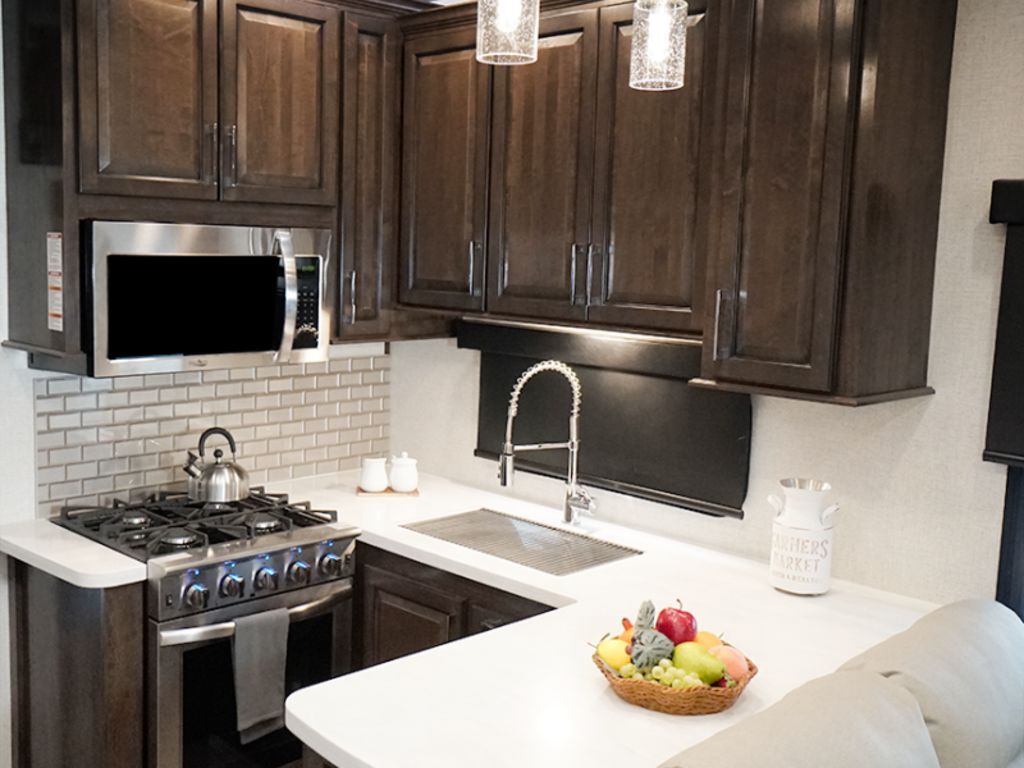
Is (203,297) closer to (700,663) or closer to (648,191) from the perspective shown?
(648,191)

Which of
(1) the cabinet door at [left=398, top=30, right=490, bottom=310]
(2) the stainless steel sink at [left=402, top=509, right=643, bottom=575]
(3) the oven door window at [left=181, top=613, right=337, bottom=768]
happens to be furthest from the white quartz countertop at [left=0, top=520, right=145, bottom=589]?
(1) the cabinet door at [left=398, top=30, right=490, bottom=310]

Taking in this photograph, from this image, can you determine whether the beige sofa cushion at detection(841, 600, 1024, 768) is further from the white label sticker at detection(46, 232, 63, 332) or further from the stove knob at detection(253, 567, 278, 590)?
the white label sticker at detection(46, 232, 63, 332)

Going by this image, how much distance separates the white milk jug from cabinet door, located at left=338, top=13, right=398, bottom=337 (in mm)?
1544

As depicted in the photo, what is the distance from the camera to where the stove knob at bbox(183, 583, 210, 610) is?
2.93 meters

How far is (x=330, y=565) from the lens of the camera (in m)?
3.25

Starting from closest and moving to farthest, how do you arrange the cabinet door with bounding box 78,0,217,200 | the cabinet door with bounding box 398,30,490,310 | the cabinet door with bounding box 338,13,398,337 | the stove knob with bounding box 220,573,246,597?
the cabinet door with bounding box 78,0,217,200, the stove knob with bounding box 220,573,246,597, the cabinet door with bounding box 398,30,490,310, the cabinet door with bounding box 338,13,398,337

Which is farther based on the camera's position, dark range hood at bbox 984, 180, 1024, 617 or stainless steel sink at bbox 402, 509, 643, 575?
stainless steel sink at bbox 402, 509, 643, 575

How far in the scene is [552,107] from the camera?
3.09 metres

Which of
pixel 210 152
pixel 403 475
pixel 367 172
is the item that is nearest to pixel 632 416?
pixel 403 475

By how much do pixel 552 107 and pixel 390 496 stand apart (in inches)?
56.2

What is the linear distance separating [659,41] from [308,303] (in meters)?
1.85

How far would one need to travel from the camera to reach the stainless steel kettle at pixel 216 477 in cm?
339

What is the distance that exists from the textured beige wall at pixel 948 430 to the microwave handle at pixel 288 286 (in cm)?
143

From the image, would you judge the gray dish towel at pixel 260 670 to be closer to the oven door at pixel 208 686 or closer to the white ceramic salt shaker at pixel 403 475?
the oven door at pixel 208 686
